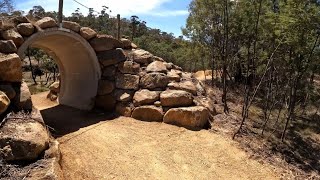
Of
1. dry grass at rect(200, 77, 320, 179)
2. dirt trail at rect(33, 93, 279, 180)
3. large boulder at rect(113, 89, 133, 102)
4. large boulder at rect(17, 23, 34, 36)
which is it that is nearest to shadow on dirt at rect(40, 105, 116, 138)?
dirt trail at rect(33, 93, 279, 180)

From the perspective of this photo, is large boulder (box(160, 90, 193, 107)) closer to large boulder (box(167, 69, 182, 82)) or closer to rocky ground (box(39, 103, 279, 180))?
rocky ground (box(39, 103, 279, 180))

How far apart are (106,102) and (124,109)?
94 centimetres

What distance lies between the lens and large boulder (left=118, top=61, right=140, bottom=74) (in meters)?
13.9

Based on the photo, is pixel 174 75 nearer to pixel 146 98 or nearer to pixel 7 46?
pixel 146 98

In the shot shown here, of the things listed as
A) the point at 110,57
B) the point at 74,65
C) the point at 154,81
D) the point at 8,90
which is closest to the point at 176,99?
the point at 154,81

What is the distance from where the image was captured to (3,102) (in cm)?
827

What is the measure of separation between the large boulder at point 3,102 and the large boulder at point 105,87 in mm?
5413

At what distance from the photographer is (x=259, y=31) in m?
17.7

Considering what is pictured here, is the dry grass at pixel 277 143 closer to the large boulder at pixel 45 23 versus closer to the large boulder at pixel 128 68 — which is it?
the large boulder at pixel 128 68

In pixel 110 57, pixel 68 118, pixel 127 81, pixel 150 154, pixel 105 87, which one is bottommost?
pixel 150 154

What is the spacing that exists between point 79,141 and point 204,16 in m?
12.1

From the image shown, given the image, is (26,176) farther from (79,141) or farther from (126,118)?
(126,118)

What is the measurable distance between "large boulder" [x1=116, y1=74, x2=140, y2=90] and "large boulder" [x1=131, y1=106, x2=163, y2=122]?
107 centimetres

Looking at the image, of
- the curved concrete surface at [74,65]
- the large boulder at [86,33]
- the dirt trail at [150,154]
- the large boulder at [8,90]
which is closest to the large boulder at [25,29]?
the curved concrete surface at [74,65]
